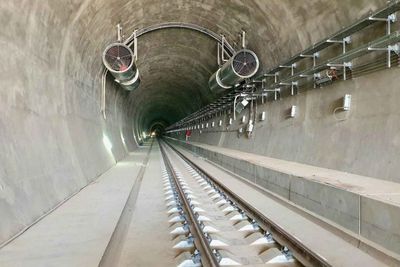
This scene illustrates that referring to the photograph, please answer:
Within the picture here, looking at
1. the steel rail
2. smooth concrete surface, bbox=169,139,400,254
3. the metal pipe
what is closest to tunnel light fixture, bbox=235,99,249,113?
the metal pipe

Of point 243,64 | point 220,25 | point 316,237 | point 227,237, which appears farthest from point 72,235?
point 220,25

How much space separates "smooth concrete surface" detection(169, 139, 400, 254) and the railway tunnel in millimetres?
24

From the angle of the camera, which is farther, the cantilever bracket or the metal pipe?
the metal pipe

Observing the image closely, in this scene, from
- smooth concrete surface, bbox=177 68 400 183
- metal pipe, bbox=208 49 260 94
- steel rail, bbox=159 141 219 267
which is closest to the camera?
steel rail, bbox=159 141 219 267

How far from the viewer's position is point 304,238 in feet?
15.9

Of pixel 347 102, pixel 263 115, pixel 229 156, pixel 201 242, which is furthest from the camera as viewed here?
pixel 229 156

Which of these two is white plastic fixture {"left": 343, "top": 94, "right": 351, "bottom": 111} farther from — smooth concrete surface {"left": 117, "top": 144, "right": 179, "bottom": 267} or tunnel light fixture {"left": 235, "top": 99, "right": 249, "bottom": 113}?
tunnel light fixture {"left": 235, "top": 99, "right": 249, "bottom": 113}

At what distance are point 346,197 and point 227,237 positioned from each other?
65.4 inches

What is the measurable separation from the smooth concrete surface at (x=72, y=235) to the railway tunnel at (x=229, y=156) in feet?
0.09

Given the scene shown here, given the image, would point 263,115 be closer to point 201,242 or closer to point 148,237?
point 148,237

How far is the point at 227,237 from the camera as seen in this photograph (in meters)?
4.95

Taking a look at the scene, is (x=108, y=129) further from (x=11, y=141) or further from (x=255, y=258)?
(x=255, y=258)

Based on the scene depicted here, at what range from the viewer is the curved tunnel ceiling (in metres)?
7.42

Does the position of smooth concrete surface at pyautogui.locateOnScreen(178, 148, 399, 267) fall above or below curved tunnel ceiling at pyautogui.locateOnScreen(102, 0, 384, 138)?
below
